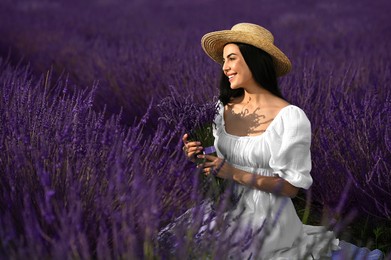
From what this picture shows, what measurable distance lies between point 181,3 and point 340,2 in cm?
349

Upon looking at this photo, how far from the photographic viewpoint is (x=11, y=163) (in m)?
1.81

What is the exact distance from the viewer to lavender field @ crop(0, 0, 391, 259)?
1465 mm

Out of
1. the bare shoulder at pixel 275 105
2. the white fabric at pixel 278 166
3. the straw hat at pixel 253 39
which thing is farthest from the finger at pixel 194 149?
the straw hat at pixel 253 39

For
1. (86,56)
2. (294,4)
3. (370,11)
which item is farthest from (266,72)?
(294,4)

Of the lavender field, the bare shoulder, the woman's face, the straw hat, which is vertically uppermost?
the straw hat

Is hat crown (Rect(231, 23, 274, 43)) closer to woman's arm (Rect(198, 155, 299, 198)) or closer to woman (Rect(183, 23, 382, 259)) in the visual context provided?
woman (Rect(183, 23, 382, 259))

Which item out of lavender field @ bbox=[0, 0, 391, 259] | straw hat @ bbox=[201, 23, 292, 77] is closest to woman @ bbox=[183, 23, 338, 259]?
straw hat @ bbox=[201, 23, 292, 77]

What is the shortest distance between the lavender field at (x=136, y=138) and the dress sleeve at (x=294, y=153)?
0.68 ft

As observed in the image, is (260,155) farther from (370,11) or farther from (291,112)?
(370,11)

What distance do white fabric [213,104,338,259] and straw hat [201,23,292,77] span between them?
208 millimetres

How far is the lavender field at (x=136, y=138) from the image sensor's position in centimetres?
Answer: 146

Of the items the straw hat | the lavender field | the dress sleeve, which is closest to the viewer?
the lavender field

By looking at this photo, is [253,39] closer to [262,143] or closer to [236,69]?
[236,69]

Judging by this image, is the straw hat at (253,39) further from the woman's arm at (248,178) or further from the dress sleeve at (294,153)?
the woman's arm at (248,178)
